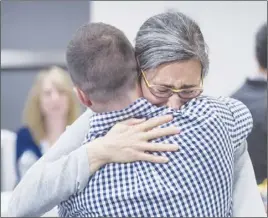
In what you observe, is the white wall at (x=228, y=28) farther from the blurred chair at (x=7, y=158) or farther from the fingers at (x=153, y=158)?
the fingers at (x=153, y=158)

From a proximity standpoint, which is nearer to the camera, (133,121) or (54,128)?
(133,121)

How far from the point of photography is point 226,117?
0.65 meters

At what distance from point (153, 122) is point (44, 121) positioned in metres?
0.46

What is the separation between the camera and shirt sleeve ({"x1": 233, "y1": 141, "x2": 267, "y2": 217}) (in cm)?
69

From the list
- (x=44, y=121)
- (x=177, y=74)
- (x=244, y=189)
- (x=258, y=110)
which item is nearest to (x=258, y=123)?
(x=258, y=110)

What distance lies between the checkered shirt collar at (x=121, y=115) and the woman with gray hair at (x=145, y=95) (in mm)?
11

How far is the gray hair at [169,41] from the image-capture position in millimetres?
622

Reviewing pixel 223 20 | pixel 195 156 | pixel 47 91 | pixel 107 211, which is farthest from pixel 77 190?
pixel 223 20

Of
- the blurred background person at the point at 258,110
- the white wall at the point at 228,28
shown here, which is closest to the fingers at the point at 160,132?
the blurred background person at the point at 258,110

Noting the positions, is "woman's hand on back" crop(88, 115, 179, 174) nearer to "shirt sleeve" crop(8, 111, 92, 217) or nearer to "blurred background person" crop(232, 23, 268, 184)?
"shirt sleeve" crop(8, 111, 92, 217)

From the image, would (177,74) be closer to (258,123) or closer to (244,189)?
(244,189)

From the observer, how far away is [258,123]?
90cm

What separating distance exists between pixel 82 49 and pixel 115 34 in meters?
0.05

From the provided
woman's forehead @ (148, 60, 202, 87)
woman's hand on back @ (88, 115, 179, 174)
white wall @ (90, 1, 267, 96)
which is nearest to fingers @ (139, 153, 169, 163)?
woman's hand on back @ (88, 115, 179, 174)
